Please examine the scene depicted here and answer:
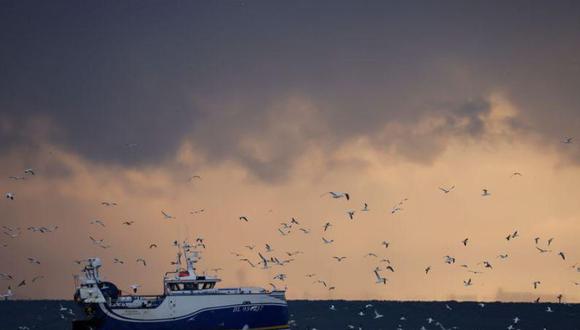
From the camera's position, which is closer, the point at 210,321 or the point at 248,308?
the point at 210,321

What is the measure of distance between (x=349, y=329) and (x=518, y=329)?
34610 mm

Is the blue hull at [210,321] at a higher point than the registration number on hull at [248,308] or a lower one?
lower

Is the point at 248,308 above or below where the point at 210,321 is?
above

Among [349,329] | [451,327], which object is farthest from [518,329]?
[349,329]

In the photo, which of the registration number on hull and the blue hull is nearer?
the blue hull

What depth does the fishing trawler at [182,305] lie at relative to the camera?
256 feet

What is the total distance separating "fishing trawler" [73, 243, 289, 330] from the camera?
77938 millimetres

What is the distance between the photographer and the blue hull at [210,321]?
77.6 m

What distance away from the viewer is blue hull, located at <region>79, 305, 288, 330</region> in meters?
77.6

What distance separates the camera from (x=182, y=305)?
256 ft

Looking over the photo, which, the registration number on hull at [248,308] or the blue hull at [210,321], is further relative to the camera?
the registration number on hull at [248,308]

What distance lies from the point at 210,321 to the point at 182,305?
293 cm

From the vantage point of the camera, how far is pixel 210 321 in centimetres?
7775

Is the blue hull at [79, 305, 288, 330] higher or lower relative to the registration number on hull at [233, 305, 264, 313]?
lower
